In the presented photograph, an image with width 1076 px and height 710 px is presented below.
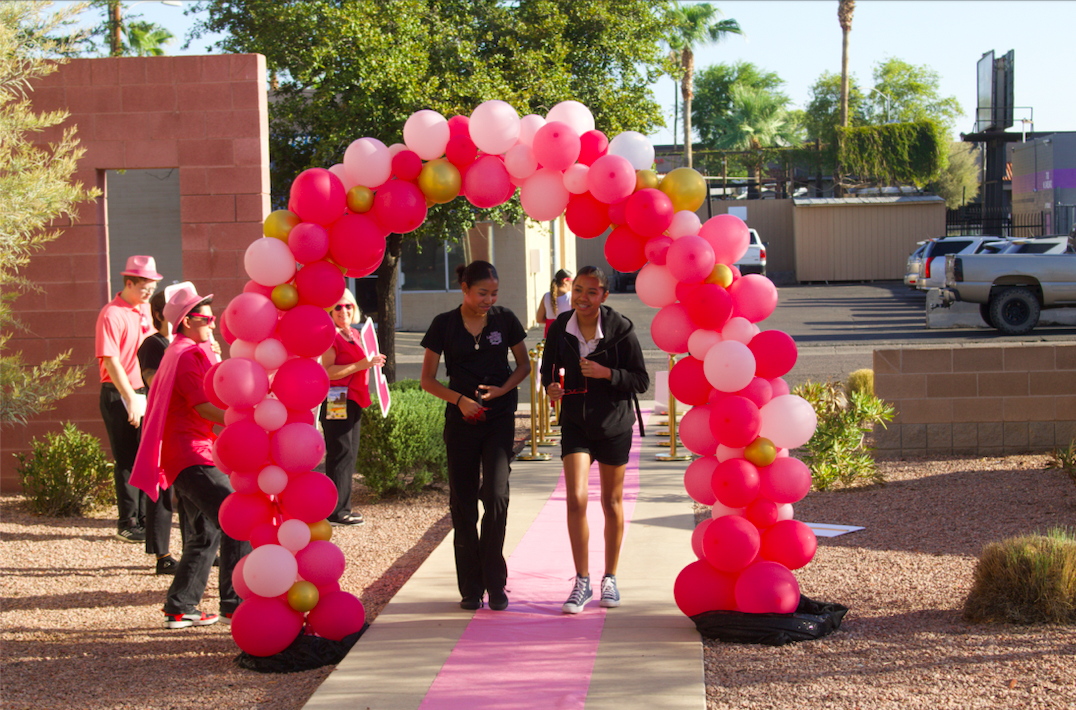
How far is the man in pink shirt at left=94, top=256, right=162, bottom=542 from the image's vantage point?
667 cm

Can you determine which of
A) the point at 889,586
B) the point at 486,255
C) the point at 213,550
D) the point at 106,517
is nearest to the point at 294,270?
the point at 213,550

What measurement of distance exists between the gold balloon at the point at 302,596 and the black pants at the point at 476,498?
89 centimetres

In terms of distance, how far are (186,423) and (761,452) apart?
2.96 metres

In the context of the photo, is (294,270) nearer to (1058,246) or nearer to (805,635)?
(805,635)

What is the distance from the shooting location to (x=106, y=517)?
7.90 meters

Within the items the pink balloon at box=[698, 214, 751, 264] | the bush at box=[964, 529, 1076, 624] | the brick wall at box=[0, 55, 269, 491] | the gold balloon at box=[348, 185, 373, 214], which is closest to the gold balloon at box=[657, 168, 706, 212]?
the pink balloon at box=[698, 214, 751, 264]

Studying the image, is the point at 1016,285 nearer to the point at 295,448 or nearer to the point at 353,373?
the point at 353,373

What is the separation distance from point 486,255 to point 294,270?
1846cm

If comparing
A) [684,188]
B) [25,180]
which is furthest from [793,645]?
[25,180]

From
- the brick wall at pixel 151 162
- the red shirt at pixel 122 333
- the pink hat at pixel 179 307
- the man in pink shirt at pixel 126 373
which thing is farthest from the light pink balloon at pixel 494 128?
the brick wall at pixel 151 162

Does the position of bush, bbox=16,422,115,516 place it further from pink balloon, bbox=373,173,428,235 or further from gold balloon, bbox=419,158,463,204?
gold balloon, bbox=419,158,463,204

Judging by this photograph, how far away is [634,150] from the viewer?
5.02m

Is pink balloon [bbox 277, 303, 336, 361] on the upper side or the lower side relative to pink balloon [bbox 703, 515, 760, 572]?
upper

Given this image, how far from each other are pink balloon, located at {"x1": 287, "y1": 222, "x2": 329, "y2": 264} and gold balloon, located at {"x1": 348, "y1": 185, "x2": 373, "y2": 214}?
0.68 ft
